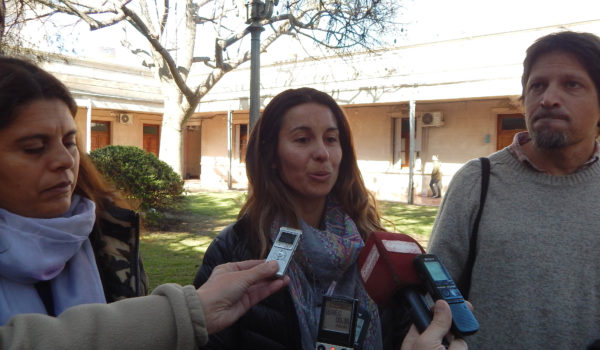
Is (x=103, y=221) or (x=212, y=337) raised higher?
(x=103, y=221)

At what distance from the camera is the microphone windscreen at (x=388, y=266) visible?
127 centimetres

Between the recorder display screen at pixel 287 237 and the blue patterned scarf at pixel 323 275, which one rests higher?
the recorder display screen at pixel 287 237

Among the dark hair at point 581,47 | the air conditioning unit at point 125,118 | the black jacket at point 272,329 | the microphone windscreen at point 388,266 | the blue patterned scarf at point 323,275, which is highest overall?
the air conditioning unit at point 125,118

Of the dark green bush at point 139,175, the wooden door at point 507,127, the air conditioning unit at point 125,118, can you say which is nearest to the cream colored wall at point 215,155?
the air conditioning unit at point 125,118

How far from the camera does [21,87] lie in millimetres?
1494

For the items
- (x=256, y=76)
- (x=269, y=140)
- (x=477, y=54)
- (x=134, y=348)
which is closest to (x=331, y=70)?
(x=477, y=54)

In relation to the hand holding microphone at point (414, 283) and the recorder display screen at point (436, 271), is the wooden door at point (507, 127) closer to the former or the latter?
the hand holding microphone at point (414, 283)

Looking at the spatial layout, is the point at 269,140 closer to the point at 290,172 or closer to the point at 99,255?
the point at 290,172

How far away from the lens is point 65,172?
153cm

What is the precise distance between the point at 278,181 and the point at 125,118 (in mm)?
20253

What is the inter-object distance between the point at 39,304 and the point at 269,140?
1.11 m

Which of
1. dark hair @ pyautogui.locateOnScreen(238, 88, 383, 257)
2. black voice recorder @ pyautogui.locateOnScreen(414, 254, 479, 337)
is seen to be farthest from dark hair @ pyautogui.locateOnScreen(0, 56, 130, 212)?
black voice recorder @ pyautogui.locateOnScreen(414, 254, 479, 337)

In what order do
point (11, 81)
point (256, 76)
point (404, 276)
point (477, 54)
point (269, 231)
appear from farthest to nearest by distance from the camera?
point (477, 54) < point (256, 76) < point (269, 231) < point (11, 81) < point (404, 276)

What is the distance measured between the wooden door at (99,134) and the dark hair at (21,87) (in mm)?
20125
